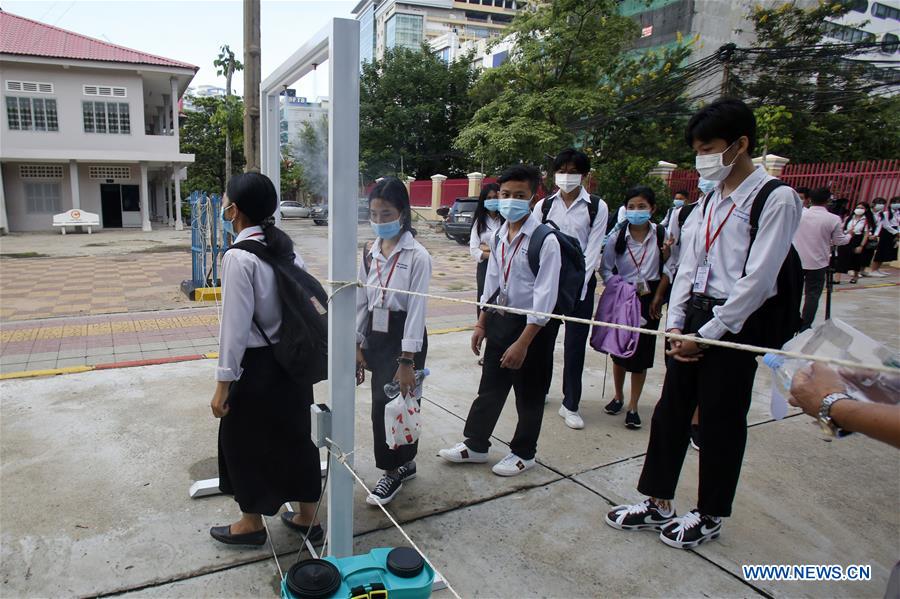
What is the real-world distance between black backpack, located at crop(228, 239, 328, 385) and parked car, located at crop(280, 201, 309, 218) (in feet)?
1.82

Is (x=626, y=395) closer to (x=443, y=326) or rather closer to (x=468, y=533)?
(x=468, y=533)

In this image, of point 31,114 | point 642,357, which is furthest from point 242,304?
point 31,114

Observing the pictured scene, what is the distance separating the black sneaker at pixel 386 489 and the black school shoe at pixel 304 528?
0.86ft

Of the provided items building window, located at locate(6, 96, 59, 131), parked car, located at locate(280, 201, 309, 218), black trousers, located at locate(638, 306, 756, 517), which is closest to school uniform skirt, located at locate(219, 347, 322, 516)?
parked car, located at locate(280, 201, 309, 218)

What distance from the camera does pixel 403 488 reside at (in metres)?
2.80

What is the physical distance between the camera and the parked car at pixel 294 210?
8.79 ft

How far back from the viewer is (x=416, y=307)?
8.11 feet

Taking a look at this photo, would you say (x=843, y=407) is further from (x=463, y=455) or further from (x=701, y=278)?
(x=463, y=455)

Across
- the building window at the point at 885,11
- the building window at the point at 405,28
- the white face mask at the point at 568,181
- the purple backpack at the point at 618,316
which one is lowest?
the purple backpack at the point at 618,316

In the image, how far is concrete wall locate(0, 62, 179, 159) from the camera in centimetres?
2059

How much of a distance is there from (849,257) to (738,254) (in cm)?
1095

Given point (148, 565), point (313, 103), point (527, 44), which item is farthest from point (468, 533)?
point (527, 44)

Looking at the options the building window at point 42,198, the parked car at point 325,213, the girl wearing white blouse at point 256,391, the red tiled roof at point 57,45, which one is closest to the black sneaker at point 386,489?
the girl wearing white blouse at point 256,391

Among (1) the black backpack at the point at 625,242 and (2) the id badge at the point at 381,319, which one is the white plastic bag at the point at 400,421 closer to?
(2) the id badge at the point at 381,319
